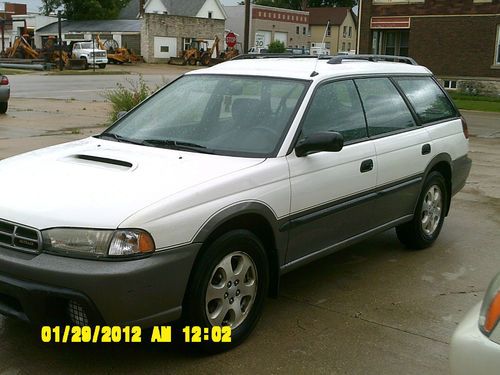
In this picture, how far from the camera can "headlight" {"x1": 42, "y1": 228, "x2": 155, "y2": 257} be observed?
123 inches

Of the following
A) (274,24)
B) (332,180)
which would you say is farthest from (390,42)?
(274,24)

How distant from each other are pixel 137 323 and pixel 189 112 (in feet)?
6.18

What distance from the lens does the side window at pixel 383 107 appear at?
16.5 feet

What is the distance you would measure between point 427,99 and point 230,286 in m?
3.24

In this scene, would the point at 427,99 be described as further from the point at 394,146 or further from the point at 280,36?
the point at 280,36

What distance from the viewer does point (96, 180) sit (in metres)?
3.51

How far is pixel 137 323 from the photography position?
320 cm

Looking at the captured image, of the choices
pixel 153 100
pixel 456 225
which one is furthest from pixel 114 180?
pixel 456 225

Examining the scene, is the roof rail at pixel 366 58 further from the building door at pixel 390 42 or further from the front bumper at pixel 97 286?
the building door at pixel 390 42

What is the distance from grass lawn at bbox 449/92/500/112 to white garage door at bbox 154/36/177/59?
4091 centimetres

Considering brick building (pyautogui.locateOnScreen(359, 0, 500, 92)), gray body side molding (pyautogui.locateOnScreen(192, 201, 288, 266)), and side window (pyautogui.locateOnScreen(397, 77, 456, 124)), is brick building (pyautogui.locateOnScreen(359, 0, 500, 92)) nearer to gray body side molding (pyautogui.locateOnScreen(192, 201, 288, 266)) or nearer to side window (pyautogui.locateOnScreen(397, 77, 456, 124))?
side window (pyautogui.locateOnScreen(397, 77, 456, 124))

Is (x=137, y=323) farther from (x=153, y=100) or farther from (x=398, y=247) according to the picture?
(x=398, y=247)

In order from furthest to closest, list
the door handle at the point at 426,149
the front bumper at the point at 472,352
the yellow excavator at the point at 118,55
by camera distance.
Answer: the yellow excavator at the point at 118,55
the door handle at the point at 426,149
the front bumper at the point at 472,352

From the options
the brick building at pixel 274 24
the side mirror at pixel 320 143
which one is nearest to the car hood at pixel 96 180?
the side mirror at pixel 320 143
